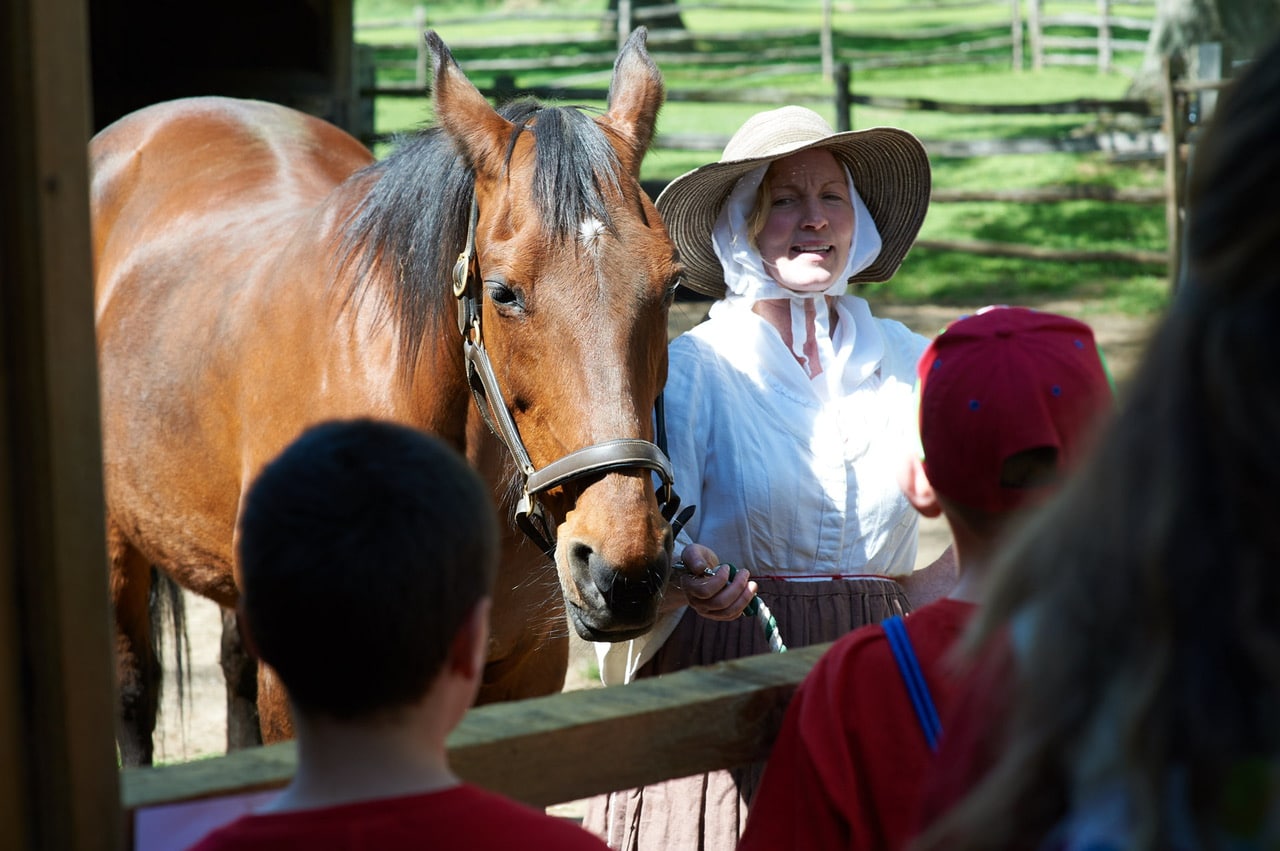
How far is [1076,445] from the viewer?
1174 millimetres

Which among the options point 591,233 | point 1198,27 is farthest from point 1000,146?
point 591,233

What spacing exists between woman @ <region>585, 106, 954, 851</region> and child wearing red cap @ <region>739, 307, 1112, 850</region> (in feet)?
2.81

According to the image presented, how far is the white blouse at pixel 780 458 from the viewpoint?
89.4 inches

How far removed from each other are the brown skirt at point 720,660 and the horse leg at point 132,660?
1.97 m

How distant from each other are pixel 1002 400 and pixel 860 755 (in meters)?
0.36

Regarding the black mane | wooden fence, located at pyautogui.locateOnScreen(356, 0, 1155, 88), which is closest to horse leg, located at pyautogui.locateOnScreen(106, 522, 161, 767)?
the black mane

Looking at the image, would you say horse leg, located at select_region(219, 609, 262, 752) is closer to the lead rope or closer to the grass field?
the lead rope

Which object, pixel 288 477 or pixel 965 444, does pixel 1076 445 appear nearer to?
pixel 965 444

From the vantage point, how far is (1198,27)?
14648 mm

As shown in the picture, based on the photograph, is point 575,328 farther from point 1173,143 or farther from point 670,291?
point 1173,143

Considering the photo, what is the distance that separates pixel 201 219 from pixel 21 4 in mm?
2935

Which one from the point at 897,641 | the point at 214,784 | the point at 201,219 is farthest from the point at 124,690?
the point at 897,641

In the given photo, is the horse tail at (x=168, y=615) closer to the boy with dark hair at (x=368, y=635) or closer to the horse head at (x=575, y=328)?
the horse head at (x=575, y=328)

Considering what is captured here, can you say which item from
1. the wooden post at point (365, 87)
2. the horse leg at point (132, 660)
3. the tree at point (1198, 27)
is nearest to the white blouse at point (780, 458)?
the horse leg at point (132, 660)
